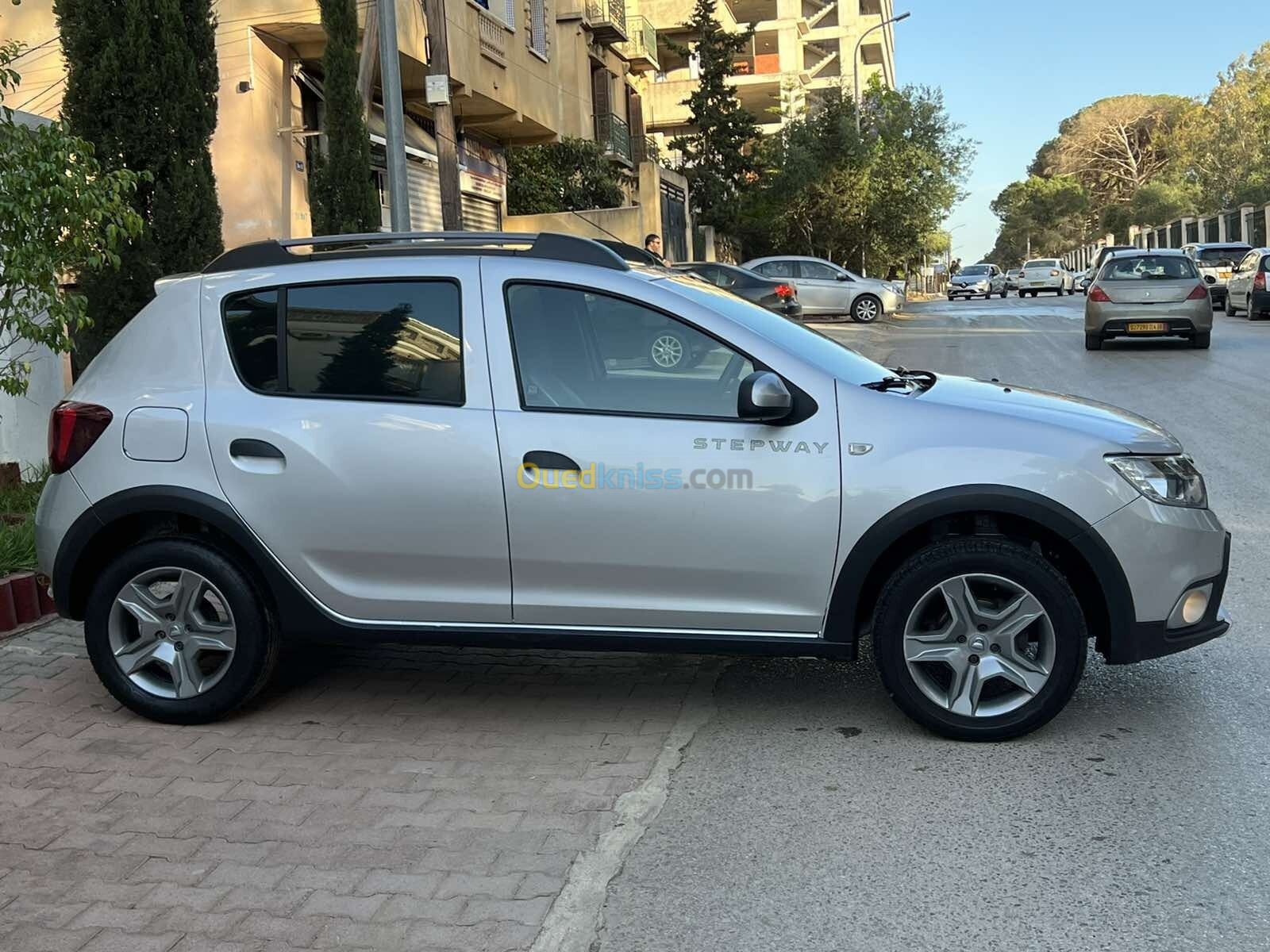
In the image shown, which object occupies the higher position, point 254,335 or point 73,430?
point 254,335

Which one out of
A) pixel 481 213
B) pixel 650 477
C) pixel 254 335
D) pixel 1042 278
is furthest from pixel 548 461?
pixel 1042 278

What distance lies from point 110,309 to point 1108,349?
15.8m

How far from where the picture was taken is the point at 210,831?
3.99 m

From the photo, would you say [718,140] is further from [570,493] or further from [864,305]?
[570,493]

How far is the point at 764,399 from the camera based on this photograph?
4.34 m

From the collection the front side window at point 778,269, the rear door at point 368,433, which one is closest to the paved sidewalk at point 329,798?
the rear door at point 368,433

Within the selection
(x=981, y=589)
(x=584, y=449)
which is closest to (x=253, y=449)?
(x=584, y=449)

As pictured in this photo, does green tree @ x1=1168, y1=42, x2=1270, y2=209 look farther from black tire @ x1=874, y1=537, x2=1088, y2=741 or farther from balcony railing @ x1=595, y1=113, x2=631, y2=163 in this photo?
black tire @ x1=874, y1=537, x2=1088, y2=741

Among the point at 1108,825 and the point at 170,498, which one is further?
the point at 170,498

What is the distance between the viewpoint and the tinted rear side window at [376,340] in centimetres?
473

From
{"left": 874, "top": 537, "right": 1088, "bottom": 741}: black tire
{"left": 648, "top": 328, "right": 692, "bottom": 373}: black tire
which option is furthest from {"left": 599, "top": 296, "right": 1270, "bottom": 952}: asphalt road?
{"left": 648, "top": 328, "right": 692, "bottom": 373}: black tire

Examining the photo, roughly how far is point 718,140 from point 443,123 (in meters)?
30.9

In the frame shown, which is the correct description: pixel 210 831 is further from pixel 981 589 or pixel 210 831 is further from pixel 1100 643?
pixel 1100 643

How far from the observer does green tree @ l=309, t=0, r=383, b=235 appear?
16906 millimetres
